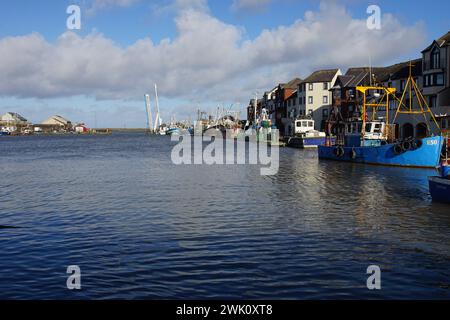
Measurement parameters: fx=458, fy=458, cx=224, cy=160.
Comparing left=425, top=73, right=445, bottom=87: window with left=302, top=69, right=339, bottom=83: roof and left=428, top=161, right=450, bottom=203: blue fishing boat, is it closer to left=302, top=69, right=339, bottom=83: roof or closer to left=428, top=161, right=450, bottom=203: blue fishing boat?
left=302, top=69, right=339, bottom=83: roof

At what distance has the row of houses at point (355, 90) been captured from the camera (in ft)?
210

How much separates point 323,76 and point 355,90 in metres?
19.3

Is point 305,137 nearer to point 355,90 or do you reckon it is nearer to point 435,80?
point 355,90

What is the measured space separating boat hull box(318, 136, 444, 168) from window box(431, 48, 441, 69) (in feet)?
75.6

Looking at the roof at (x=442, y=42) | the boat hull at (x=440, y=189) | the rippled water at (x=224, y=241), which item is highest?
the roof at (x=442, y=42)

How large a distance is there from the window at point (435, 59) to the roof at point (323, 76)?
38216 mm

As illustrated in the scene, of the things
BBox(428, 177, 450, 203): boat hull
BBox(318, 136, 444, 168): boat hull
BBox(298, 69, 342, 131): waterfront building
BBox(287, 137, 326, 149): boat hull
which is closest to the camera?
BBox(428, 177, 450, 203): boat hull

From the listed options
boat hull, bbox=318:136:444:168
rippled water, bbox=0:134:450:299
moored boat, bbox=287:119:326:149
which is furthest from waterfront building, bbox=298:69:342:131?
rippled water, bbox=0:134:450:299

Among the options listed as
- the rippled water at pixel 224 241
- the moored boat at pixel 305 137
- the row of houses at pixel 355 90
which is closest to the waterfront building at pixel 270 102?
the row of houses at pixel 355 90

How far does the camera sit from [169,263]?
539 inches

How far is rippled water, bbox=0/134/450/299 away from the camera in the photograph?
1173cm

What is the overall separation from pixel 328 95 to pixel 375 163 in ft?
193

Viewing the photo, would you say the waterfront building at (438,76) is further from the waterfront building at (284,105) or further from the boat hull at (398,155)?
the waterfront building at (284,105)
